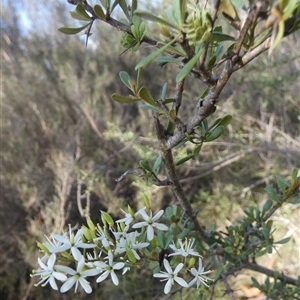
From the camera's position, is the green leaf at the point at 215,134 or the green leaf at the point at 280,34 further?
the green leaf at the point at 215,134

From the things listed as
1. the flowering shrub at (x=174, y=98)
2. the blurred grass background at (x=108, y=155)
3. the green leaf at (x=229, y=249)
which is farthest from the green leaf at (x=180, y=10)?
the blurred grass background at (x=108, y=155)

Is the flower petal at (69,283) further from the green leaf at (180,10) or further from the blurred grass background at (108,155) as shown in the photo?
the blurred grass background at (108,155)

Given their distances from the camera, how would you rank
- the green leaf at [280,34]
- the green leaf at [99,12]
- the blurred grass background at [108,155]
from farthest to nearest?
the blurred grass background at [108,155], the green leaf at [99,12], the green leaf at [280,34]

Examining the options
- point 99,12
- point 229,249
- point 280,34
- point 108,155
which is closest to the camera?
point 280,34

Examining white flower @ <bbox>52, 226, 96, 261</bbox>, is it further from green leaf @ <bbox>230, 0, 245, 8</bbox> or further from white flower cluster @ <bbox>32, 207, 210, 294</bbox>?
green leaf @ <bbox>230, 0, 245, 8</bbox>

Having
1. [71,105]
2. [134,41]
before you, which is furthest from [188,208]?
[71,105]

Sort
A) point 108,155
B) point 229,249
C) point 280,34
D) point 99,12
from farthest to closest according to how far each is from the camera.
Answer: point 108,155 → point 229,249 → point 99,12 → point 280,34

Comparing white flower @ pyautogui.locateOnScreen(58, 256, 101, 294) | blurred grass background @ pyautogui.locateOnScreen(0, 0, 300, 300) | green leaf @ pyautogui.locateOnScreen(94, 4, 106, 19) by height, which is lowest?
blurred grass background @ pyautogui.locateOnScreen(0, 0, 300, 300)

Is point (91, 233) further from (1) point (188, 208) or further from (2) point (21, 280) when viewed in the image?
(2) point (21, 280)

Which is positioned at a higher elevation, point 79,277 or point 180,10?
point 180,10

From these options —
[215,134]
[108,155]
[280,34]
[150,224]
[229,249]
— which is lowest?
[108,155]

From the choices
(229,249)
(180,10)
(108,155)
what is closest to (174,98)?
(180,10)

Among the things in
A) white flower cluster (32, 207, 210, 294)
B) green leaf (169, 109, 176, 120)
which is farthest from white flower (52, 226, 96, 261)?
green leaf (169, 109, 176, 120)

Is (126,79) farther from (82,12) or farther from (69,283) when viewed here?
(69,283)
